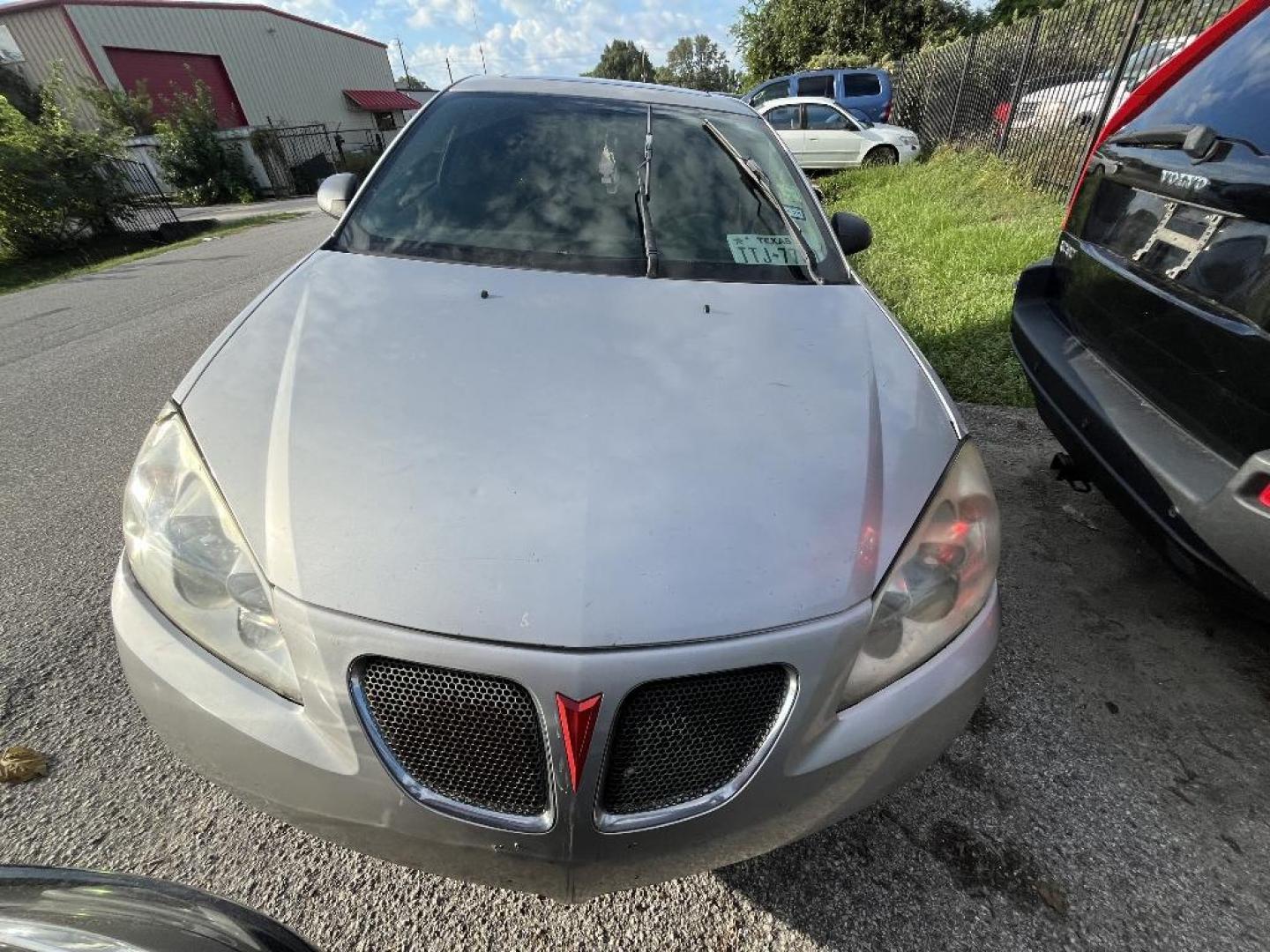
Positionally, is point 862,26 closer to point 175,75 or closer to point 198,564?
point 198,564

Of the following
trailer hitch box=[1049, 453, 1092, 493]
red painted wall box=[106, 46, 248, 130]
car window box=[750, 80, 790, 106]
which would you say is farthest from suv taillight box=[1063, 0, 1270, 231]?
red painted wall box=[106, 46, 248, 130]

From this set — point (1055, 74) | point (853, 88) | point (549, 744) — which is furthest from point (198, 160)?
point (549, 744)

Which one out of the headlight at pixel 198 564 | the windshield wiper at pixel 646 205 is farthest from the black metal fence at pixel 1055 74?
the headlight at pixel 198 564

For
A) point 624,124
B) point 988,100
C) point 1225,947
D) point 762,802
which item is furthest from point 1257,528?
point 988,100

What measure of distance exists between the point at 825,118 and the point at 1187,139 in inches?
394

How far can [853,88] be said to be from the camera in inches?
465

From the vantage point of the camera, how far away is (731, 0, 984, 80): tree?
57.6ft

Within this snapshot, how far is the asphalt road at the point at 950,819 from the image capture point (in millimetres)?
1358

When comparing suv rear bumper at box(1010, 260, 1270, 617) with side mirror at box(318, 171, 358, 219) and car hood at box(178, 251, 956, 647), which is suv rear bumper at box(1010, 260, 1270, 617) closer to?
car hood at box(178, 251, 956, 647)

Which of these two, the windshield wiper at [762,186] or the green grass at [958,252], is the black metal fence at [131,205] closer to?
the green grass at [958,252]

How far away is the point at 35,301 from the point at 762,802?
9653 millimetres

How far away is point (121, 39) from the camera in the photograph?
24406 millimetres

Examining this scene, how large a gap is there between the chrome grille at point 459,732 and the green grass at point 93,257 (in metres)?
11.1

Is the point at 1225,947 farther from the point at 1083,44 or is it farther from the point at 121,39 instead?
the point at 121,39
